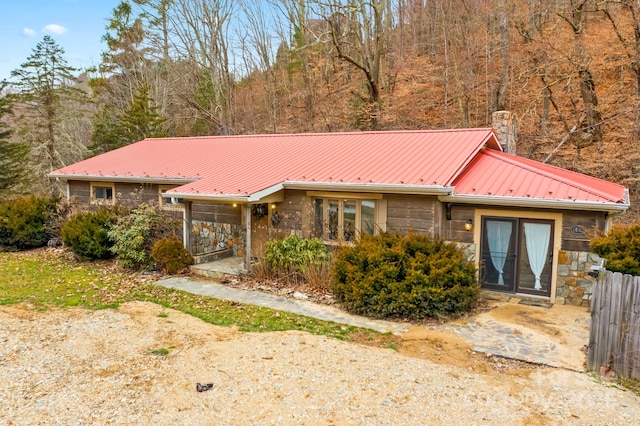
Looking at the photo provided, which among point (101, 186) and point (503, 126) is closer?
point (503, 126)

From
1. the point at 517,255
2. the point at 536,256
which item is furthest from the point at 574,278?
the point at 517,255

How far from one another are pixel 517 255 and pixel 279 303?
529 cm

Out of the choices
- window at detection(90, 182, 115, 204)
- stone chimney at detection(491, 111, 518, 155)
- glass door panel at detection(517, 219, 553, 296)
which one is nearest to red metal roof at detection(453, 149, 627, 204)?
glass door panel at detection(517, 219, 553, 296)

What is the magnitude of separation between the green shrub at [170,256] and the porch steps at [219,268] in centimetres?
33

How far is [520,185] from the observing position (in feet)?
29.0

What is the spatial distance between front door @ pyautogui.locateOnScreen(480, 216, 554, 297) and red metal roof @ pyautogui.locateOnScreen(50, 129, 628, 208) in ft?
2.72

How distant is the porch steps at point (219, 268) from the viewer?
1048 cm

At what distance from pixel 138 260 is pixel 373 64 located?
14.5 metres

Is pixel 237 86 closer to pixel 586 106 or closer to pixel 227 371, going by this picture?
pixel 586 106

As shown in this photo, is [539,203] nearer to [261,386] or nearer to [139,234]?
[261,386]

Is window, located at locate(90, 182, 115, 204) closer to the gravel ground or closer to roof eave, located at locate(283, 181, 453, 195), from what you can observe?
roof eave, located at locate(283, 181, 453, 195)

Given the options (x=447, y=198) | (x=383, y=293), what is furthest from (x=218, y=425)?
(x=447, y=198)

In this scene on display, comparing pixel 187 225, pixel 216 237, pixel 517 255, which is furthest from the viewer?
pixel 216 237

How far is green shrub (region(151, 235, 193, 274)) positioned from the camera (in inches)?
424
